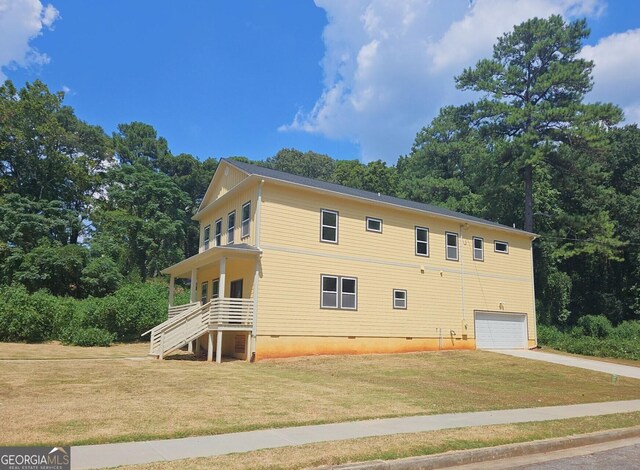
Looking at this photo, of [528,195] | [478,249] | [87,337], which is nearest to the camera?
[87,337]

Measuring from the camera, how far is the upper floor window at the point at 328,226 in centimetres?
2033

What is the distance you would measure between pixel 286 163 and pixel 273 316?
5642cm

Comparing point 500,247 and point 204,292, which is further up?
point 500,247

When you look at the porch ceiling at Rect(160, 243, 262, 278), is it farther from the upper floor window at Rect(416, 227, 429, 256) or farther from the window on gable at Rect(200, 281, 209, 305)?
the upper floor window at Rect(416, 227, 429, 256)

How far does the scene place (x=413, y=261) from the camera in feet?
74.9

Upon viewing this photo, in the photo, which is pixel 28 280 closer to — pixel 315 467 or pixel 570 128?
pixel 315 467

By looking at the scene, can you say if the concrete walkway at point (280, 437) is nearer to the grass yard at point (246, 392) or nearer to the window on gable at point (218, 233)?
the grass yard at point (246, 392)

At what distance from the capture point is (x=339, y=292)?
20266 mm

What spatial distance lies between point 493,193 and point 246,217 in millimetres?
23264

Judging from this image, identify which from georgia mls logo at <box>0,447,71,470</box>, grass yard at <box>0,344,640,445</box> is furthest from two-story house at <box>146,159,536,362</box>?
georgia mls logo at <box>0,447,71,470</box>

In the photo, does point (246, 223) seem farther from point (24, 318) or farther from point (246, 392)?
point (24, 318)

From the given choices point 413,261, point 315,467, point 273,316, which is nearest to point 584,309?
point 413,261

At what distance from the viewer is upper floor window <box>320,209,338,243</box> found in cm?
2033

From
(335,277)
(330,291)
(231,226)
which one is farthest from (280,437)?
(231,226)
